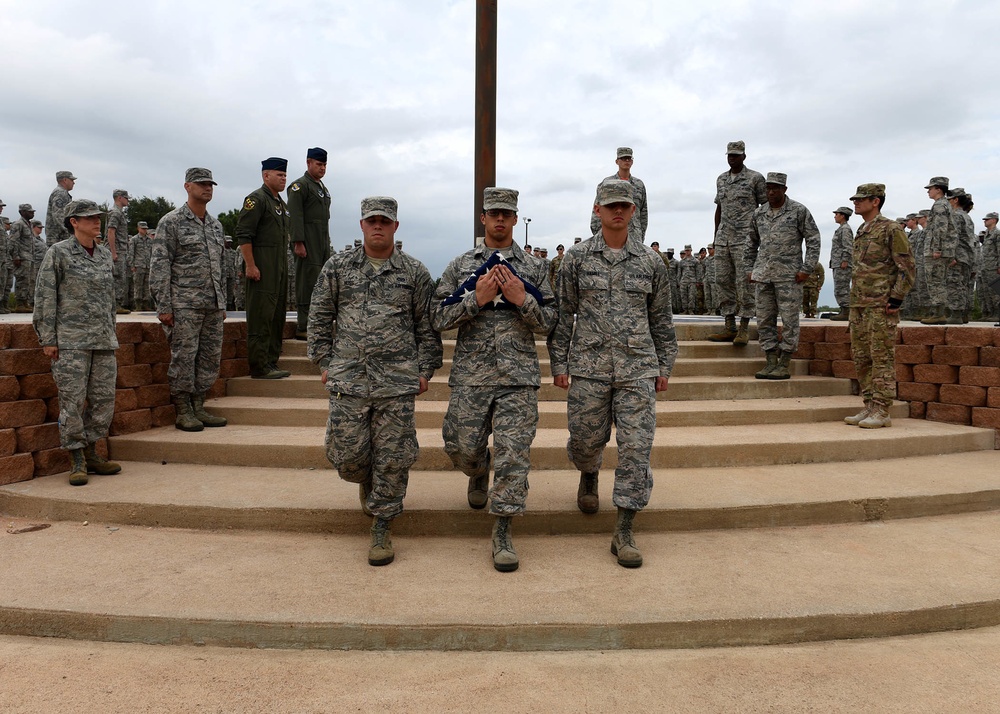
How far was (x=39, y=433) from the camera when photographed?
15.7ft

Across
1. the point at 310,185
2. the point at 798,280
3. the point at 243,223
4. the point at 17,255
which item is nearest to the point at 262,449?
the point at 243,223

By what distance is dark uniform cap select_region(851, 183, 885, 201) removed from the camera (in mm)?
6012

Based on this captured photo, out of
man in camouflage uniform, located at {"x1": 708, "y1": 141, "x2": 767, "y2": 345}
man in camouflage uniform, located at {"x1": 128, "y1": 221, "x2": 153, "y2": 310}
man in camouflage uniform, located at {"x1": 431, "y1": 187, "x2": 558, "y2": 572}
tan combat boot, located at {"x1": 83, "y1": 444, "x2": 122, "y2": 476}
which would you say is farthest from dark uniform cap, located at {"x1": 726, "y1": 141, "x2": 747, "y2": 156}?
man in camouflage uniform, located at {"x1": 128, "y1": 221, "x2": 153, "y2": 310}

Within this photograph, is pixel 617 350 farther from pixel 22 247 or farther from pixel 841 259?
pixel 22 247

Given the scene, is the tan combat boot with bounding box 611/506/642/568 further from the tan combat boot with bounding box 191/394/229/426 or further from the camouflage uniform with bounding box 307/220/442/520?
the tan combat boot with bounding box 191/394/229/426

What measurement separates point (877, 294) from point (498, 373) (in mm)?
4308

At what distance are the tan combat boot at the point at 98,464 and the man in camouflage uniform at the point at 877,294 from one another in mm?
6266

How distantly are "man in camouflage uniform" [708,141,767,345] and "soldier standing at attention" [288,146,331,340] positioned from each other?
4.61 metres

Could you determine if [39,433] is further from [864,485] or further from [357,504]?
[864,485]

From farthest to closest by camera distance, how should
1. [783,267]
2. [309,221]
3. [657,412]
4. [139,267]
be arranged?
[139,267] < [309,221] < [783,267] < [657,412]

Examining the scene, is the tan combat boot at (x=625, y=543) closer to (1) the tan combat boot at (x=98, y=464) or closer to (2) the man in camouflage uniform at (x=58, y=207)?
(1) the tan combat boot at (x=98, y=464)

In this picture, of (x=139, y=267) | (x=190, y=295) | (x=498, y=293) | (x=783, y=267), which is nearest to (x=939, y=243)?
(x=783, y=267)

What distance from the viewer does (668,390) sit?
21.1 ft

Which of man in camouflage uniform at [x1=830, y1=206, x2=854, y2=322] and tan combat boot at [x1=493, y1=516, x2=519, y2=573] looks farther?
man in camouflage uniform at [x1=830, y1=206, x2=854, y2=322]
